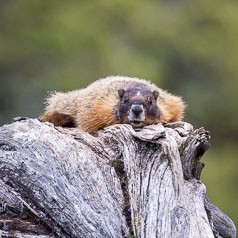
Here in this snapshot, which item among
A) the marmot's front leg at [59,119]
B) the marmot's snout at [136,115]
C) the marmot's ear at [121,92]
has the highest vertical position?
the marmot's ear at [121,92]

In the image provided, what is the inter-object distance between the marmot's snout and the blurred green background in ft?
35.2

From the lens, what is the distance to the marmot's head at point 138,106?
884 cm

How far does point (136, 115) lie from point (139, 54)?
46.8ft

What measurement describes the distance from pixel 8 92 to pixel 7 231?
14.0m

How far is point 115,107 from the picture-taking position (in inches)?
363

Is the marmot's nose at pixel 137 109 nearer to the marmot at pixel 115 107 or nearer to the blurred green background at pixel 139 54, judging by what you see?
the marmot at pixel 115 107

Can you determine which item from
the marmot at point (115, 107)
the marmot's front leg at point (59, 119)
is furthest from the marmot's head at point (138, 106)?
the marmot's front leg at point (59, 119)

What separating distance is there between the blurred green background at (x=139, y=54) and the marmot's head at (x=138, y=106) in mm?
10408

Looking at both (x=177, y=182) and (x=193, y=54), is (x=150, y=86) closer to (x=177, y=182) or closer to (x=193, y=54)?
(x=177, y=182)

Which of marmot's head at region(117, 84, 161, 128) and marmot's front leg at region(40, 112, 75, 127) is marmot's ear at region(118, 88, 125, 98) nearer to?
marmot's head at region(117, 84, 161, 128)

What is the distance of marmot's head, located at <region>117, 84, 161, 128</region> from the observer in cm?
884

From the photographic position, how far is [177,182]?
721cm

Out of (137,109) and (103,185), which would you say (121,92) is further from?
(103,185)

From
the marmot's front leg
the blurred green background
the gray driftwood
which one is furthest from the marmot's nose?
the blurred green background
